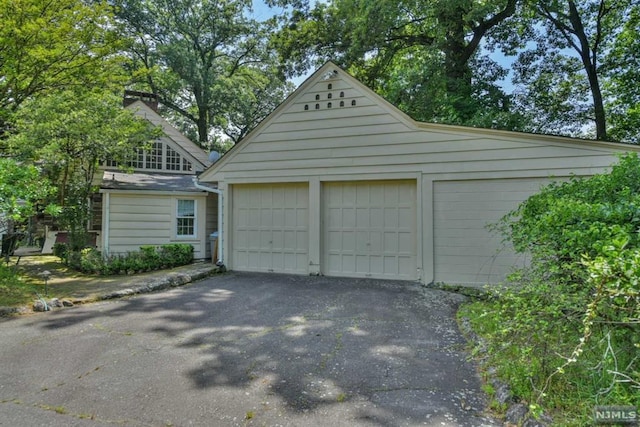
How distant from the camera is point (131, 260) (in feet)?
30.9

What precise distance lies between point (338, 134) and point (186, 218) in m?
6.13

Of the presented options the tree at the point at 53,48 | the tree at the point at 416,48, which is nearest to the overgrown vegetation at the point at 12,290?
the tree at the point at 53,48

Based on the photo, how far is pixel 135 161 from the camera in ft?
45.6

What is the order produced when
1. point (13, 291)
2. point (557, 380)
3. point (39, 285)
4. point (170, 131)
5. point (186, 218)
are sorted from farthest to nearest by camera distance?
point (170, 131), point (186, 218), point (39, 285), point (13, 291), point (557, 380)

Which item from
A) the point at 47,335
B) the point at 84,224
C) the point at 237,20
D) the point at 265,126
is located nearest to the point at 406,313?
the point at 47,335

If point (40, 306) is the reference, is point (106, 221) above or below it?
Result: above

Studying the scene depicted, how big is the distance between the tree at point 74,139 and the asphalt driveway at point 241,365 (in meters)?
6.02

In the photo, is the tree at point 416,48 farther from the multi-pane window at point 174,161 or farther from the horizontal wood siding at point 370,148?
the multi-pane window at point 174,161

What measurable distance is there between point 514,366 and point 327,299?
12.4 feet

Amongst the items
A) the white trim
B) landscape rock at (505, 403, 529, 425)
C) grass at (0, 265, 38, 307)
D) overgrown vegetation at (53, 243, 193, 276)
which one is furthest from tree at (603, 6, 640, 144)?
grass at (0, 265, 38, 307)

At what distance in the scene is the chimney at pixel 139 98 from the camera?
15570mm

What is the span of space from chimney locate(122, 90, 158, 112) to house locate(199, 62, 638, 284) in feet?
29.0

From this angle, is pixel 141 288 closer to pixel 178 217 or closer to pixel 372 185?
pixel 178 217

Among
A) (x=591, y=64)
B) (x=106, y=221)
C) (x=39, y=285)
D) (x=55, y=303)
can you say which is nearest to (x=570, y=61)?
(x=591, y=64)
